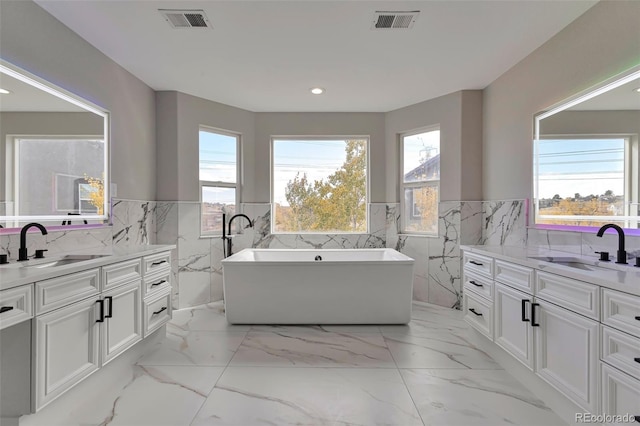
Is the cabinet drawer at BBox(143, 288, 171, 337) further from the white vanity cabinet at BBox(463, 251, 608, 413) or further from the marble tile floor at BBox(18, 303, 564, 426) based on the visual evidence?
the white vanity cabinet at BBox(463, 251, 608, 413)

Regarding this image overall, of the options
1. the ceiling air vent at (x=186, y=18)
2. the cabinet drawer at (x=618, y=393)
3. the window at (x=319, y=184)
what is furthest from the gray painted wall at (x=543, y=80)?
the ceiling air vent at (x=186, y=18)

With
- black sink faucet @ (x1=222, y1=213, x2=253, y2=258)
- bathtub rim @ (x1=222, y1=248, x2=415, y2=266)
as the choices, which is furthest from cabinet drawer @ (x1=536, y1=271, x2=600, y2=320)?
black sink faucet @ (x1=222, y1=213, x2=253, y2=258)

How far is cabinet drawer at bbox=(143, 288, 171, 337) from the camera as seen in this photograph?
242 centimetres

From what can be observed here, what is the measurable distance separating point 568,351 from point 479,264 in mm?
939

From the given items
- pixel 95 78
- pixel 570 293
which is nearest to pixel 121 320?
pixel 95 78

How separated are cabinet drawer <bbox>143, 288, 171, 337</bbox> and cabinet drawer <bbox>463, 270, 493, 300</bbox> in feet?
8.28

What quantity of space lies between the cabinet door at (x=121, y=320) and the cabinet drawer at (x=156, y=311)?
0.08m

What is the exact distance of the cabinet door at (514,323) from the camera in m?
1.91

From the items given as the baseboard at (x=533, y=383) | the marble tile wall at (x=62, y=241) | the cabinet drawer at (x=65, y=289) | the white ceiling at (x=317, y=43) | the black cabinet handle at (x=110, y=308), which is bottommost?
the baseboard at (x=533, y=383)

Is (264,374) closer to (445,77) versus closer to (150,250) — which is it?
(150,250)

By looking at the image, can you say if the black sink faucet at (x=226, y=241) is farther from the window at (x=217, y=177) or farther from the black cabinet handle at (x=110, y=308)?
the black cabinet handle at (x=110, y=308)

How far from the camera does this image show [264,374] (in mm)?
2209

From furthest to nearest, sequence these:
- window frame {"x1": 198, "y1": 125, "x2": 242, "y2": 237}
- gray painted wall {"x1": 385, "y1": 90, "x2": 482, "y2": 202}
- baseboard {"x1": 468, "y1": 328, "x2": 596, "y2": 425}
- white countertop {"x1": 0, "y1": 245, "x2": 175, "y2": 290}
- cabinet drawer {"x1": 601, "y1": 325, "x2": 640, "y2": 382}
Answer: window frame {"x1": 198, "y1": 125, "x2": 242, "y2": 237}
gray painted wall {"x1": 385, "y1": 90, "x2": 482, "y2": 202}
baseboard {"x1": 468, "y1": 328, "x2": 596, "y2": 425}
white countertop {"x1": 0, "y1": 245, "x2": 175, "y2": 290}
cabinet drawer {"x1": 601, "y1": 325, "x2": 640, "y2": 382}

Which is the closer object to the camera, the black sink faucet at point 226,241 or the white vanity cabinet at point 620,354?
the white vanity cabinet at point 620,354
